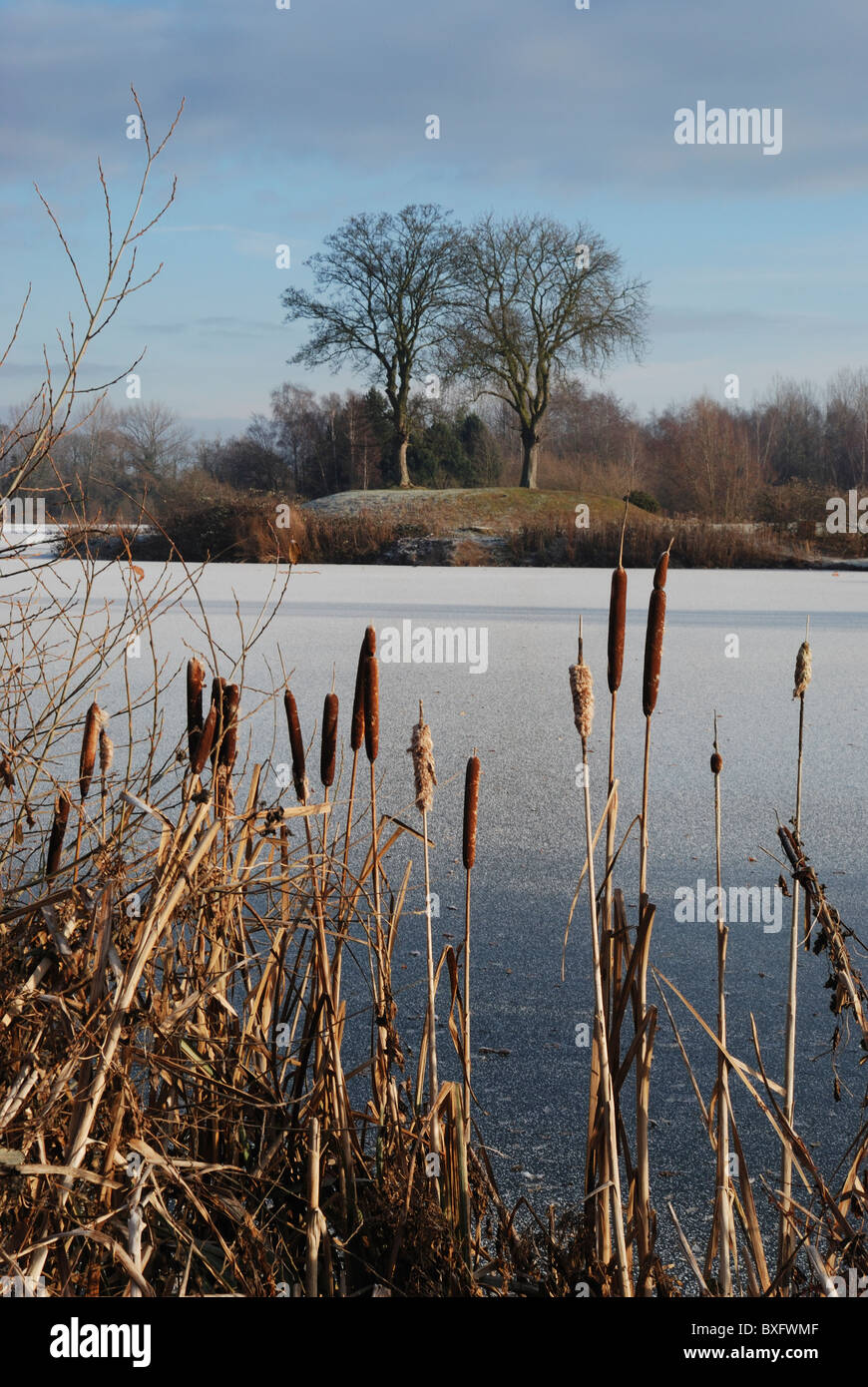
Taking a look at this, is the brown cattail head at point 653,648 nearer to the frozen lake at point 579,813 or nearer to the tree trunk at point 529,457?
the frozen lake at point 579,813

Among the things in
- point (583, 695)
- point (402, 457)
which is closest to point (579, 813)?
point (583, 695)

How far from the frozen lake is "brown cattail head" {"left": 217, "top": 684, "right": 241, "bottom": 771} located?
5 centimetres

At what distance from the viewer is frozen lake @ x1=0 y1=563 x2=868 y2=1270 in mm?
2008

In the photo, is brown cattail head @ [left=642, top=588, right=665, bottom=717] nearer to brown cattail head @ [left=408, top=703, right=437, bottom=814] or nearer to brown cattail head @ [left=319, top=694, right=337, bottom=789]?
brown cattail head @ [left=408, top=703, right=437, bottom=814]

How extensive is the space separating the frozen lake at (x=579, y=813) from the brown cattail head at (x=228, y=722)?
5cm

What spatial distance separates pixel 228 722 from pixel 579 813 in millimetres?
2732

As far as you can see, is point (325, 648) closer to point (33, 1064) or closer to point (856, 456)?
point (33, 1064)

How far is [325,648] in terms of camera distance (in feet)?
23.7

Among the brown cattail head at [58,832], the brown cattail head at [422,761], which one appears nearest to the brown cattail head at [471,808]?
the brown cattail head at [422,761]

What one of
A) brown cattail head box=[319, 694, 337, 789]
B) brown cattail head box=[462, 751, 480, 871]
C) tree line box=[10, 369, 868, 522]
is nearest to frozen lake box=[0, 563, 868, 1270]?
brown cattail head box=[319, 694, 337, 789]

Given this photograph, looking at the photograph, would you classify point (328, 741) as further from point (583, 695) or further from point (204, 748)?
point (583, 695)

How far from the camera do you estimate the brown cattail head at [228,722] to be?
133 centimetres
